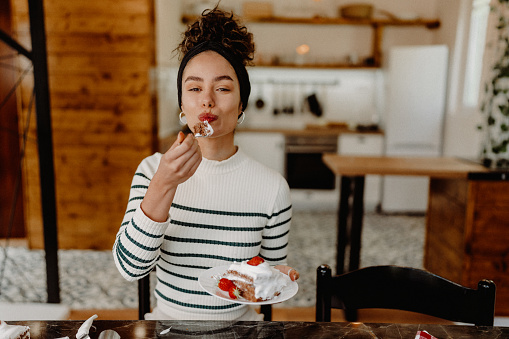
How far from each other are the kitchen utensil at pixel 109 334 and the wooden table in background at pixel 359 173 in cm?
183

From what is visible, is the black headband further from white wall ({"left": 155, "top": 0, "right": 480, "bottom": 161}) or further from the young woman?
white wall ({"left": 155, "top": 0, "right": 480, "bottom": 161})

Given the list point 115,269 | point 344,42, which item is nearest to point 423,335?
point 115,269

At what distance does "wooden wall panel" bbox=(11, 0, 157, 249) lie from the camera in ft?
11.3

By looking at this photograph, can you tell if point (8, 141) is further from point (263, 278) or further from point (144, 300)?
point (263, 278)

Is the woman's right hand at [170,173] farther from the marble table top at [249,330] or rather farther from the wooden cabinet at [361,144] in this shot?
the wooden cabinet at [361,144]

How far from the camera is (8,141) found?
3.91 metres

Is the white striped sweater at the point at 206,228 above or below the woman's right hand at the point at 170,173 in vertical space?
below

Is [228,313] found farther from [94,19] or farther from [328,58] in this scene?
[328,58]

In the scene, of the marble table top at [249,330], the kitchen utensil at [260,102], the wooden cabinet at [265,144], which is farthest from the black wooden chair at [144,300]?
the kitchen utensil at [260,102]

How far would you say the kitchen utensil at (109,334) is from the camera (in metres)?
0.79

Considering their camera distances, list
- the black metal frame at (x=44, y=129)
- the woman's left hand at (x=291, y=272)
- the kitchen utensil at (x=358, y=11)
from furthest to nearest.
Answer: the kitchen utensil at (x=358, y=11)
the black metal frame at (x=44, y=129)
the woman's left hand at (x=291, y=272)

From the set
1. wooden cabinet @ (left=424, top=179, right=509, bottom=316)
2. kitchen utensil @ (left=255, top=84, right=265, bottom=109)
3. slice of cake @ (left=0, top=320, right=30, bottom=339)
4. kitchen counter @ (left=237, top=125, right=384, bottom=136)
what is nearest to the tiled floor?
wooden cabinet @ (left=424, top=179, right=509, bottom=316)

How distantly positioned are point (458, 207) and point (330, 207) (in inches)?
103

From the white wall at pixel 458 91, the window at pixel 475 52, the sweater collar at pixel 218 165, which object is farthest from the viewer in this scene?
the white wall at pixel 458 91
